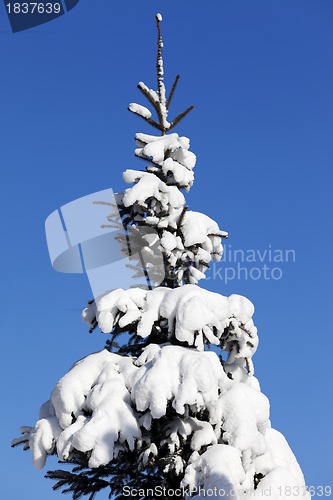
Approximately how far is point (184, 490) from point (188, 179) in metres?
5.61

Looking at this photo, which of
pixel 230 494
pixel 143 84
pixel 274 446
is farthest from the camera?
pixel 143 84

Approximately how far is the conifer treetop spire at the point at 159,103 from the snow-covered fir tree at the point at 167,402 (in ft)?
5.16

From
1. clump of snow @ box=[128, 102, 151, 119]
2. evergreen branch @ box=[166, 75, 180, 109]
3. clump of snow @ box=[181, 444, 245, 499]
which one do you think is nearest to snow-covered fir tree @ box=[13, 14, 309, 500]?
clump of snow @ box=[181, 444, 245, 499]

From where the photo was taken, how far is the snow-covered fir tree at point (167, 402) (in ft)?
29.4

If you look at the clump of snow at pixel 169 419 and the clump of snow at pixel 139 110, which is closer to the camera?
the clump of snow at pixel 169 419

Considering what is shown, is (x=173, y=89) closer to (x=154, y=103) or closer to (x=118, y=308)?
(x=154, y=103)

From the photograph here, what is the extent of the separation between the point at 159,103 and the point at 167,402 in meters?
6.26

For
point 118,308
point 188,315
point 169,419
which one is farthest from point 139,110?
point 169,419

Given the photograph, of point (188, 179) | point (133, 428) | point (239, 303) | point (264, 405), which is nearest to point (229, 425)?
point (264, 405)

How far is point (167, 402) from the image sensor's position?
29.7 feet

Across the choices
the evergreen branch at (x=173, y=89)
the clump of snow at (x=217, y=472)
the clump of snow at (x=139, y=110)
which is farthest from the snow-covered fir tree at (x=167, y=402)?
the evergreen branch at (x=173, y=89)

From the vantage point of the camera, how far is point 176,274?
455 inches

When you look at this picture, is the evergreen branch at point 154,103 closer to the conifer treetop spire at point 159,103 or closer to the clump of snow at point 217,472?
the conifer treetop spire at point 159,103

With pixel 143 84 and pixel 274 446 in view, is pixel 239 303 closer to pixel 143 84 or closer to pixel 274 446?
pixel 274 446
